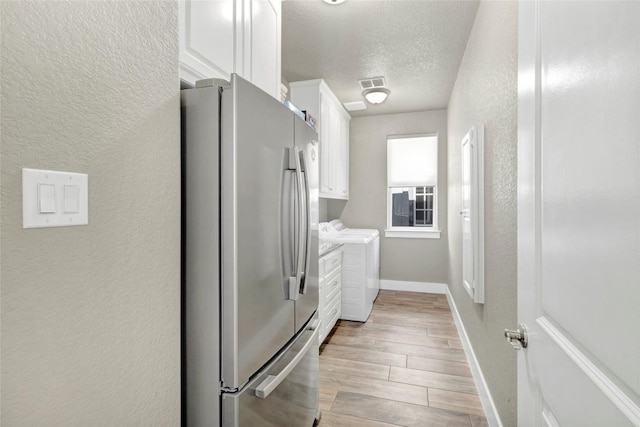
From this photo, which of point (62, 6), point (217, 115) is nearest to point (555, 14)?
point (217, 115)

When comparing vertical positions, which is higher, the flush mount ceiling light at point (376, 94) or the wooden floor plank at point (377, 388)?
the flush mount ceiling light at point (376, 94)

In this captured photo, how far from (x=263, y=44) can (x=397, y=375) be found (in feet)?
7.86

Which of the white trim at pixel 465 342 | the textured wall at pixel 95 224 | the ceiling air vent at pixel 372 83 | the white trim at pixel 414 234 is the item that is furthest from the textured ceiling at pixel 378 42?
the white trim at pixel 465 342

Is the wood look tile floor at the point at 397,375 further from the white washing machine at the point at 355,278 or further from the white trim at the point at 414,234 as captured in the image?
the white trim at the point at 414,234

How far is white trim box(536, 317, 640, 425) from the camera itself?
17.1 inches

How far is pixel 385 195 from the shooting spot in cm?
494

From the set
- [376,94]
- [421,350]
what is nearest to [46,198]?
[421,350]

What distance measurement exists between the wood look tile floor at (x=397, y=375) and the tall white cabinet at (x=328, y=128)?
1.63m

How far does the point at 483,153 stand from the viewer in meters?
2.07

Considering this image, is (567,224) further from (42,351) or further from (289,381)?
(289,381)

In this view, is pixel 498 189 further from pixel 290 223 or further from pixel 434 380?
pixel 434 380

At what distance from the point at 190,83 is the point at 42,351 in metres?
0.99

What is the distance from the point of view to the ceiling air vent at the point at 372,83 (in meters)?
3.54

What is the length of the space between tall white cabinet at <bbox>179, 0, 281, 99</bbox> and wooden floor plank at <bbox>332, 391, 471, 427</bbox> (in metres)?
1.99
